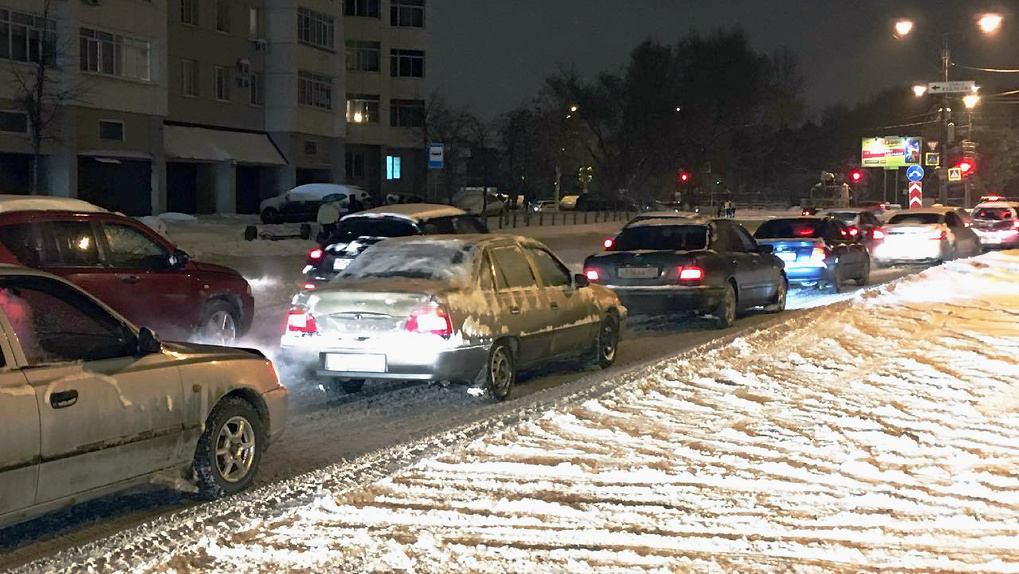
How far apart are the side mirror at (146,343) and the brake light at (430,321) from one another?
3.38 meters

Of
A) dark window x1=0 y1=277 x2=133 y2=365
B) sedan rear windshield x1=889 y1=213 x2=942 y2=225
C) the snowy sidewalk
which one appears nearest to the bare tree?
sedan rear windshield x1=889 y1=213 x2=942 y2=225

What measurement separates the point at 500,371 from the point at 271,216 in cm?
3927

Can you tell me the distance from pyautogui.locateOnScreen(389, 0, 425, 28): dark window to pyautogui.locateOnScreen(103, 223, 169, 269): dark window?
189 feet

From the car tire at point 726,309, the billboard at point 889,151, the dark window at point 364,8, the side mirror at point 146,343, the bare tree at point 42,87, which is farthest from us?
the billboard at point 889,151

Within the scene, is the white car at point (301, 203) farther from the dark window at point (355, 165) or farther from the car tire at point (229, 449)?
the car tire at point (229, 449)

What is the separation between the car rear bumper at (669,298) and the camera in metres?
15.4

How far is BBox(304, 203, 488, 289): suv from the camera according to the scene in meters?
15.7

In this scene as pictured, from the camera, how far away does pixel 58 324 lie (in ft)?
21.3

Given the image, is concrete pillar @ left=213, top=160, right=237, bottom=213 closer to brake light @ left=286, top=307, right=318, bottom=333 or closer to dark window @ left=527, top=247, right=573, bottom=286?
dark window @ left=527, top=247, right=573, bottom=286

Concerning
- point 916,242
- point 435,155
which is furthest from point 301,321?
point 435,155

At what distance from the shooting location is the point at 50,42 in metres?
39.1

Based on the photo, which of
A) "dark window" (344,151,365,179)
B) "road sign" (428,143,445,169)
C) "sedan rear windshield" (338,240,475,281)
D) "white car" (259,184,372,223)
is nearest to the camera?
"sedan rear windshield" (338,240,475,281)

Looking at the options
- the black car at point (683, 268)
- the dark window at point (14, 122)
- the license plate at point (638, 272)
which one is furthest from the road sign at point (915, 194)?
the dark window at point (14, 122)

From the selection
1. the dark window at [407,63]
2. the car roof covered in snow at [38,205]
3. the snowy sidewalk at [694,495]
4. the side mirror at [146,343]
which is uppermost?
the dark window at [407,63]
